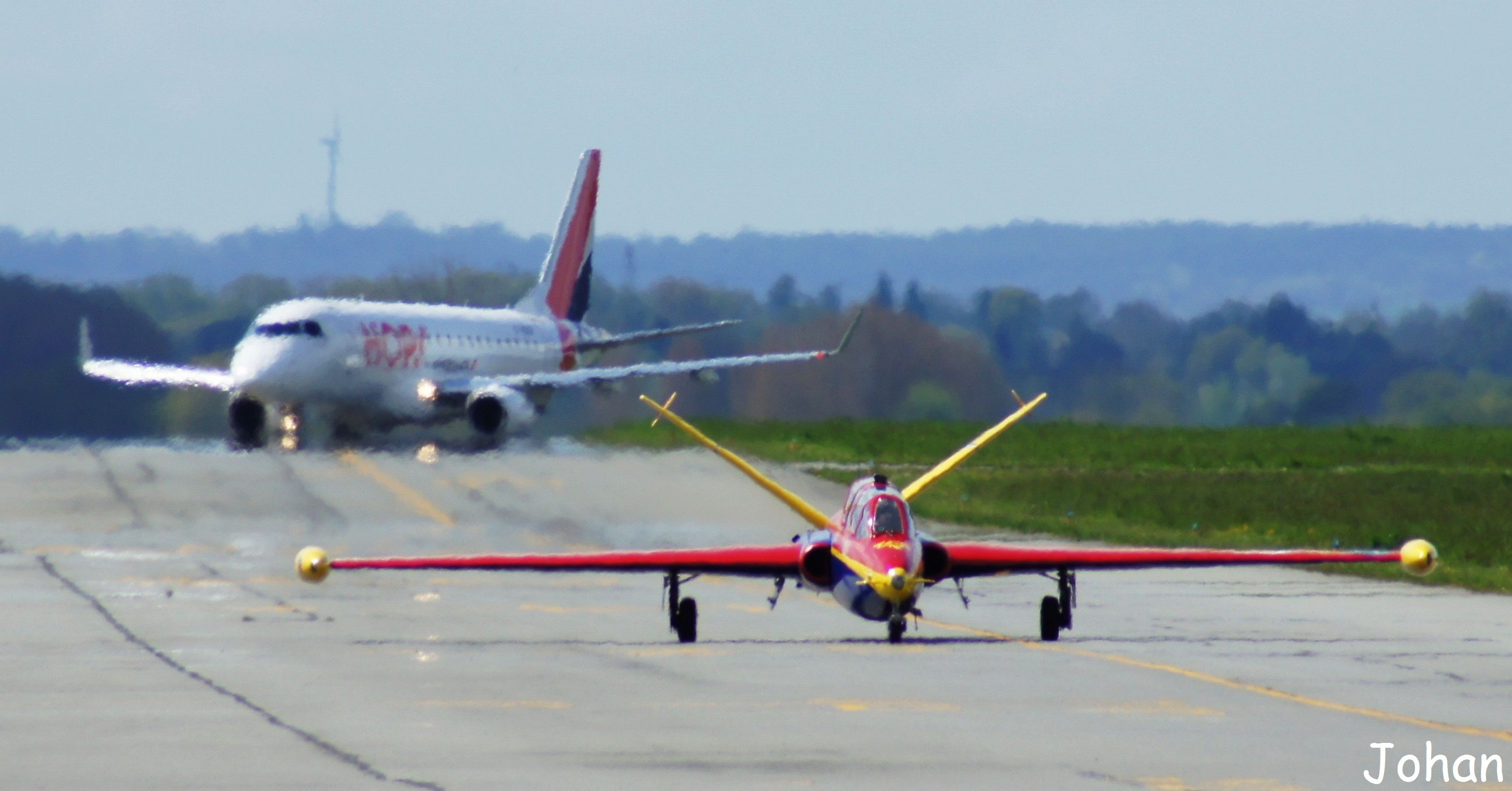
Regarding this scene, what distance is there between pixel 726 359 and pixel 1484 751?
53.6 meters

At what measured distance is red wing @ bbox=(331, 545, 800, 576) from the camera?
2248 cm

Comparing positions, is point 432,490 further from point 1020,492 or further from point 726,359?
point 726,359

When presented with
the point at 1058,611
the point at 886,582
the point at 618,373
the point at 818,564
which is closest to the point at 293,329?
the point at 618,373

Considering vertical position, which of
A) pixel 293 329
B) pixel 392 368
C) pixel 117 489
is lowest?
pixel 117 489

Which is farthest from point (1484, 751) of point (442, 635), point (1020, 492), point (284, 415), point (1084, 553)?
point (284, 415)

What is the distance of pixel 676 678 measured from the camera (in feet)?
66.1

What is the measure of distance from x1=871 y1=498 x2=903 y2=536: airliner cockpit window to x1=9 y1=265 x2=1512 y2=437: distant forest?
3901 cm

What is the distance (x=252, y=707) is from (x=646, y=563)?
17.2 feet

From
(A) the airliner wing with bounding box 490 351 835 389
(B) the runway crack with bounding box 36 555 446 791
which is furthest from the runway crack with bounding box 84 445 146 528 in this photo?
(A) the airliner wing with bounding box 490 351 835 389

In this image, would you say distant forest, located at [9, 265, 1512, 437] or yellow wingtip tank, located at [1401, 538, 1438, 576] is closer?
yellow wingtip tank, located at [1401, 538, 1438, 576]

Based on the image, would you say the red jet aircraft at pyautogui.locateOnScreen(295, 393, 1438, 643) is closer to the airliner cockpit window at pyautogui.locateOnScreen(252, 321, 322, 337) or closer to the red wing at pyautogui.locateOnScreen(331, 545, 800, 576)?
the red wing at pyautogui.locateOnScreen(331, 545, 800, 576)

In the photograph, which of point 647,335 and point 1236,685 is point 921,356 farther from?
point 1236,685

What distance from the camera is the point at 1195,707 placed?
712 inches

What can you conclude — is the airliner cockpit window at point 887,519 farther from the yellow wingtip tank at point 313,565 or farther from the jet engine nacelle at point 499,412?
the jet engine nacelle at point 499,412
